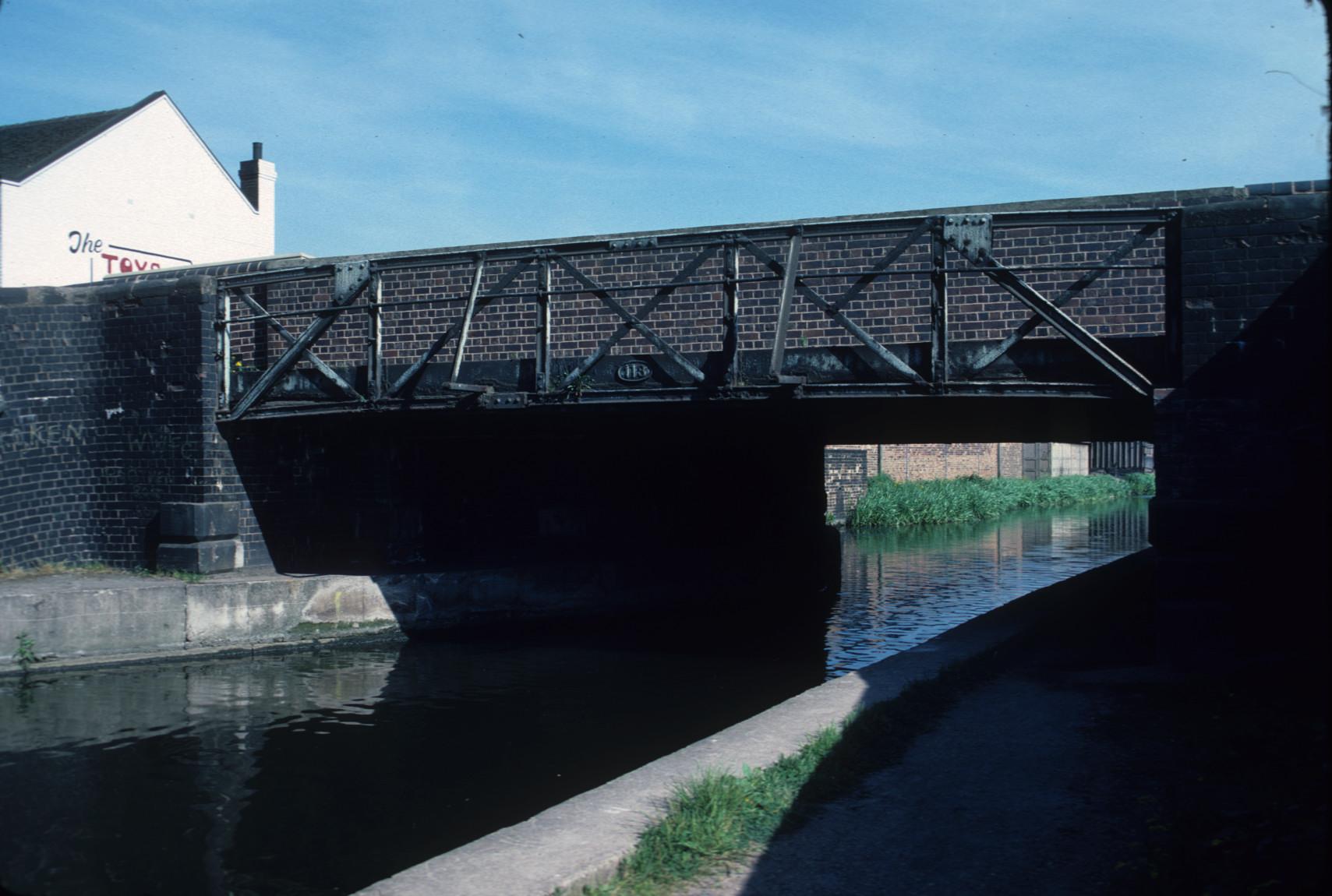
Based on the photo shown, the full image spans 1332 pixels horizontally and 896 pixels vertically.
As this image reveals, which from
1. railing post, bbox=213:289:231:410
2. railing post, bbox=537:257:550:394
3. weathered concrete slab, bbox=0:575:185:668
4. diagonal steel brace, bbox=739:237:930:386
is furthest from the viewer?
railing post, bbox=213:289:231:410

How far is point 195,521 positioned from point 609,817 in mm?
9599

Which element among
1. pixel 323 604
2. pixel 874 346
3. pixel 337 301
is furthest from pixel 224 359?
pixel 874 346

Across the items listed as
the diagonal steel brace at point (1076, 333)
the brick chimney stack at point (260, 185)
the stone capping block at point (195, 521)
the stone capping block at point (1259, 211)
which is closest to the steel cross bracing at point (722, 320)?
the diagonal steel brace at point (1076, 333)

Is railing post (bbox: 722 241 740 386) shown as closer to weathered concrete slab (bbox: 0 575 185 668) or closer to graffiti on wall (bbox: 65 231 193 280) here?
weathered concrete slab (bbox: 0 575 185 668)

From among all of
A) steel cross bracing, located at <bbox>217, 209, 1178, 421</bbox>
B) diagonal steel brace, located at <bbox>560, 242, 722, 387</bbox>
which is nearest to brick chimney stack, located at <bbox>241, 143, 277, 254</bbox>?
steel cross bracing, located at <bbox>217, 209, 1178, 421</bbox>

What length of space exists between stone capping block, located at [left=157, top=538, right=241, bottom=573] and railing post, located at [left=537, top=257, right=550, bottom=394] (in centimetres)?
463

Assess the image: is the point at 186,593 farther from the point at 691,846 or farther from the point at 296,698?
the point at 691,846

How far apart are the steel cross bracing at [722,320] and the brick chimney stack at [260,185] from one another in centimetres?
1586

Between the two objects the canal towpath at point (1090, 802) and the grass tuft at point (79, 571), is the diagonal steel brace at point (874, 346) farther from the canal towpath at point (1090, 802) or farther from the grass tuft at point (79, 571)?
the grass tuft at point (79, 571)

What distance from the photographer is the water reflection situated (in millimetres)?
13914

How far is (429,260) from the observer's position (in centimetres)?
1199

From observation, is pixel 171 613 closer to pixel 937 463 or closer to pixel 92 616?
pixel 92 616

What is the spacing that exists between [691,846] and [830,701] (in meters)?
2.79

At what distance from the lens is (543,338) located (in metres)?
11.4
